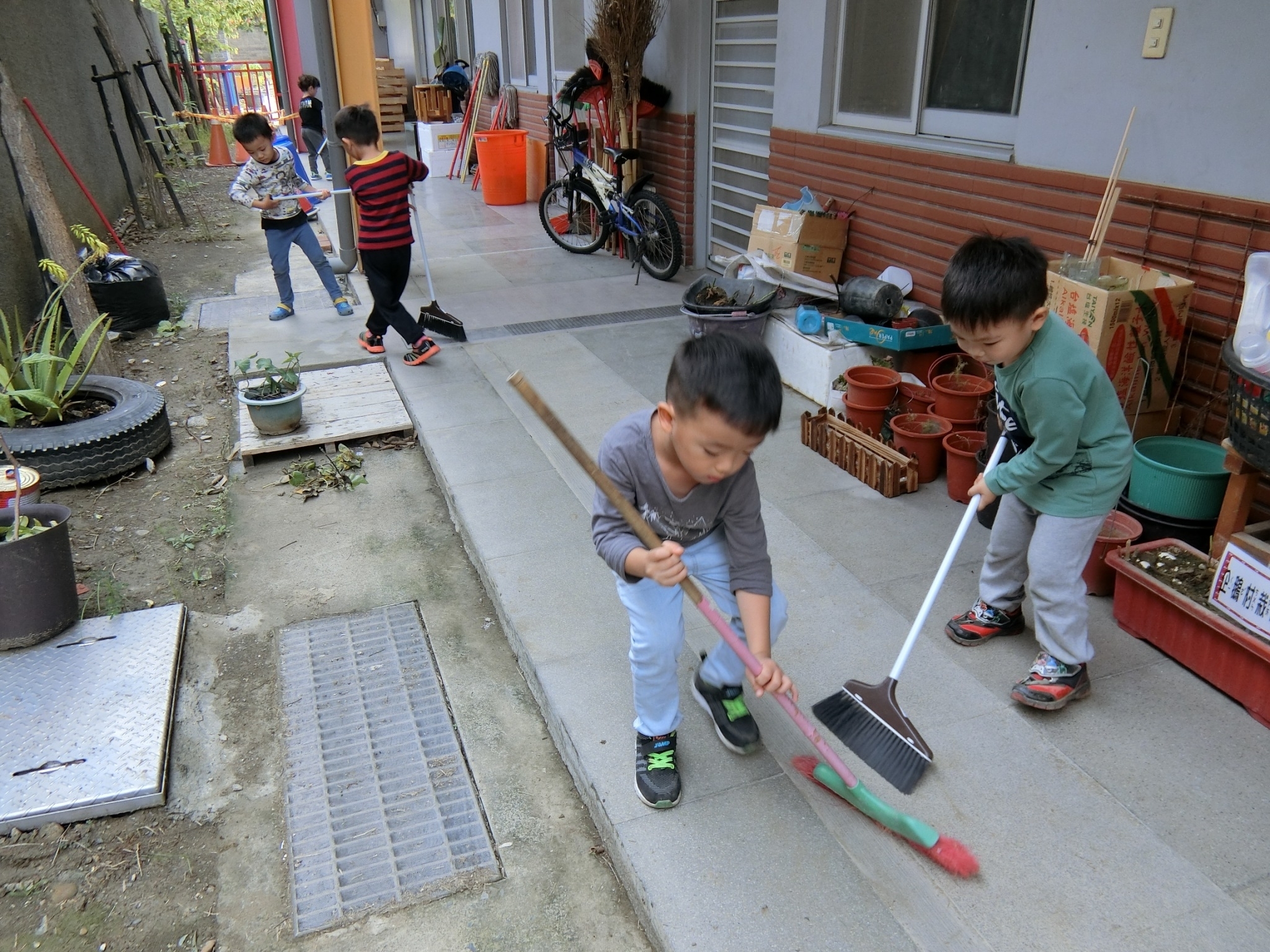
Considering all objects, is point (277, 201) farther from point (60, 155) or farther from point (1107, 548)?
point (1107, 548)

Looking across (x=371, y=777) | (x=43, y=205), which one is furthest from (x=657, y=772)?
(x=43, y=205)

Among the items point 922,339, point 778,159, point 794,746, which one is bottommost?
point 794,746

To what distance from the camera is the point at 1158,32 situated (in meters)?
3.48

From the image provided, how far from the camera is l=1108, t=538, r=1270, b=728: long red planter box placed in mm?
2646

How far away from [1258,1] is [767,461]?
2.55 m

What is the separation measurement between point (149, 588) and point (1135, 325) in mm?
4034

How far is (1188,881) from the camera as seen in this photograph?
2.14 metres

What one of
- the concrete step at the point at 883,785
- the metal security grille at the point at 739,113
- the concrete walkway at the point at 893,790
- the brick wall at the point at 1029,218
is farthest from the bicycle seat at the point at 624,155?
the concrete step at the point at 883,785

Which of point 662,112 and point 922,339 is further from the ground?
point 662,112

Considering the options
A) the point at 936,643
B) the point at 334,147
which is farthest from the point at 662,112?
the point at 936,643

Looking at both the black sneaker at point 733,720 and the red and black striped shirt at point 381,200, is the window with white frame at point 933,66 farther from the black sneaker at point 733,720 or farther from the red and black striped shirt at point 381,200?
the black sneaker at point 733,720

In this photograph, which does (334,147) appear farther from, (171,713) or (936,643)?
(936,643)

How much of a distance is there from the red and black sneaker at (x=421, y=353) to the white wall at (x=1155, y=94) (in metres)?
3.64

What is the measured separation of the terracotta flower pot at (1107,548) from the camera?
3.21 m
